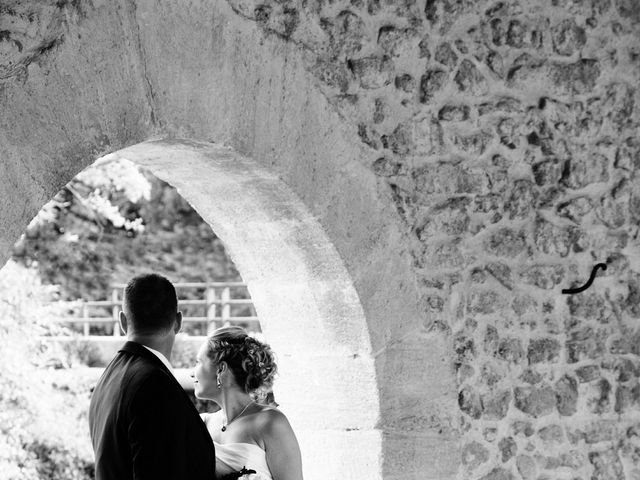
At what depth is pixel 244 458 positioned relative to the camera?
328cm

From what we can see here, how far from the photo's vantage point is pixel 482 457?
150 inches

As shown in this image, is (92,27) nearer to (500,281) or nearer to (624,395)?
Answer: (500,281)

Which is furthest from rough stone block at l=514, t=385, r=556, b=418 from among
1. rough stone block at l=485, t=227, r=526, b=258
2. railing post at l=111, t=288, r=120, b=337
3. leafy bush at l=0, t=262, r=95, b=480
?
railing post at l=111, t=288, r=120, b=337

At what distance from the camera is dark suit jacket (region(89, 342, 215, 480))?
2.58 meters

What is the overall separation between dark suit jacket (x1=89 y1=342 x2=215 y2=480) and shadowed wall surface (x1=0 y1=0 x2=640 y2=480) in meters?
0.71

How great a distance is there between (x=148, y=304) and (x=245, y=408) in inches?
29.1

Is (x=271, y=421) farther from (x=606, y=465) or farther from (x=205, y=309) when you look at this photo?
(x=205, y=309)

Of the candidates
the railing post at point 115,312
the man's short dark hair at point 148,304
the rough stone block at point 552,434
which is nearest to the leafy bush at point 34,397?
the railing post at point 115,312

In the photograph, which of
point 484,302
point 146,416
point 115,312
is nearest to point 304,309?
point 484,302

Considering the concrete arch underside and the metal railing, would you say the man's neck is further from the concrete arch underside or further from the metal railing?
the metal railing

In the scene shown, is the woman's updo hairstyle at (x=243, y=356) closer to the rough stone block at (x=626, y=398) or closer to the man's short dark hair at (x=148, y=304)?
the man's short dark hair at (x=148, y=304)

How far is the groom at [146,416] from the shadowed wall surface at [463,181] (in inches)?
21.7

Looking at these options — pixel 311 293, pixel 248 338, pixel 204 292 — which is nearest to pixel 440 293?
pixel 311 293

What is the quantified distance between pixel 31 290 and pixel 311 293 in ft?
14.4
